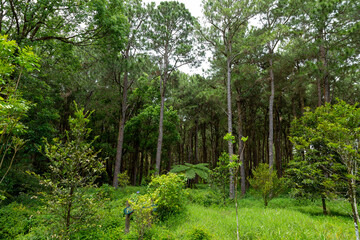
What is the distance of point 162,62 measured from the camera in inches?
589

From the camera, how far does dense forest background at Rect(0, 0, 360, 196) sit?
356 inches

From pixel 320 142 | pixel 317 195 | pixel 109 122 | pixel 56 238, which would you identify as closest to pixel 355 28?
pixel 320 142

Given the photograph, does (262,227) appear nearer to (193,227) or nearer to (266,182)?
(193,227)

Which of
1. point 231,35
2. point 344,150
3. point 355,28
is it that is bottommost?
point 344,150

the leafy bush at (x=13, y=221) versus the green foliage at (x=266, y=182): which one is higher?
the green foliage at (x=266, y=182)

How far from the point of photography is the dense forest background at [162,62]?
9039mm

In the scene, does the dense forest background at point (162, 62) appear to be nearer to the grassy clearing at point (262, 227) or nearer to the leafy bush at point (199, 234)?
the grassy clearing at point (262, 227)

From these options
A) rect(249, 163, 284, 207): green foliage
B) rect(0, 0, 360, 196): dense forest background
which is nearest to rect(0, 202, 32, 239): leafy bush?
rect(0, 0, 360, 196): dense forest background

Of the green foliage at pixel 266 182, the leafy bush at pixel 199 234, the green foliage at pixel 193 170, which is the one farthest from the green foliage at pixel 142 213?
the green foliage at pixel 266 182

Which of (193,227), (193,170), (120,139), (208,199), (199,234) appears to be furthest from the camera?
(120,139)

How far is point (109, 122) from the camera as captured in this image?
19422 millimetres

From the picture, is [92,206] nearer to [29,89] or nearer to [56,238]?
[56,238]

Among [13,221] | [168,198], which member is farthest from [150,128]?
[13,221]

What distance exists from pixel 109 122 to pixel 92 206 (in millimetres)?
15240
